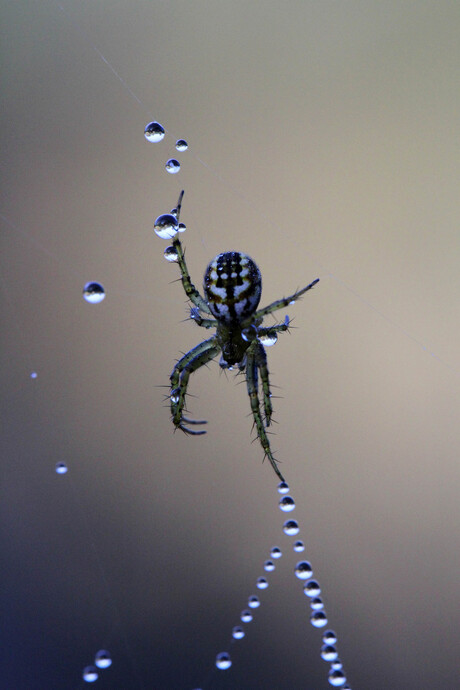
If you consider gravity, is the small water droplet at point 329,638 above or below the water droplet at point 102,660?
below

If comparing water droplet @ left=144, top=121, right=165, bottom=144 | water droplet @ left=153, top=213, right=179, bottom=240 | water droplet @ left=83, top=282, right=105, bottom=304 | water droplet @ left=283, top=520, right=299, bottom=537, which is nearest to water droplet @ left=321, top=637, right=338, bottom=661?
water droplet @ left=283, top=520, right=299, bottom=537

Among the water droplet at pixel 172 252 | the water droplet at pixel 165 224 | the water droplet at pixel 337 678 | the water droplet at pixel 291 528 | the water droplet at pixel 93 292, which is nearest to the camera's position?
the water droplet at pixel 93 292

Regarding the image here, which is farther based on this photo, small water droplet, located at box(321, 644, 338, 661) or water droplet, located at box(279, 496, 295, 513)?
water droplet, located at box(279, 496, 295, 513)

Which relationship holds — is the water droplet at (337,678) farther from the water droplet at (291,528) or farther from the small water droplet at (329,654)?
the water droplet at (291,528)

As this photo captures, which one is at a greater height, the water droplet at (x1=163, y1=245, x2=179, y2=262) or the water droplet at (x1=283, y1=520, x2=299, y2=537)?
the water droplet at (x1=163, y1=245, x2=179, y2=262)

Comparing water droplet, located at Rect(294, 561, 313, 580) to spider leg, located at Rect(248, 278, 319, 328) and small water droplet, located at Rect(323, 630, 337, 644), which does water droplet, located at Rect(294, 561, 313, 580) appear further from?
spider leg, located at Rect(248, 278, 319, 328)

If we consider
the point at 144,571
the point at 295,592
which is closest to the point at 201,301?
the point at 144,571

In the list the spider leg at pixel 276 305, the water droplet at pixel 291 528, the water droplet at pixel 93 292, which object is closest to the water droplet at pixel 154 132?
the water droplet at pixel 93 292

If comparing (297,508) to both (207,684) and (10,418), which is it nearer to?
(207,684)
